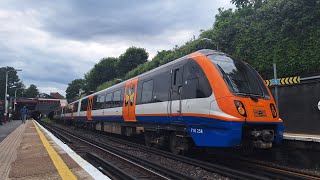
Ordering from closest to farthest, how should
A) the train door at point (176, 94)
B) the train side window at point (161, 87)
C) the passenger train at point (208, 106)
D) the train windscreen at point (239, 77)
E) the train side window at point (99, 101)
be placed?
the passenger train at point (208, 106)
the train windscreen at point (239, 77)
the train door at point (176, 94)
the train side window at point (161, 87)
the train side window at point (99, 101)

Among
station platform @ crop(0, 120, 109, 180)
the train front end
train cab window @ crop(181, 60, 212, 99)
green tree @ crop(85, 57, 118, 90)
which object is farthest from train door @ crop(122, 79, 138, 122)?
green tree @ crop(85, 57, 118, 90)

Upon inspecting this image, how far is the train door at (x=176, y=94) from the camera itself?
1080 centimetres

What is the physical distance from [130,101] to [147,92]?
2.11 meters

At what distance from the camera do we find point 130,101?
1555cm

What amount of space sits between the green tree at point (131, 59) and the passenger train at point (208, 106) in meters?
54.2

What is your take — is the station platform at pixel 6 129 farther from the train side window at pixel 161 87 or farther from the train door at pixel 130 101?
the train side window at pixel 161 87

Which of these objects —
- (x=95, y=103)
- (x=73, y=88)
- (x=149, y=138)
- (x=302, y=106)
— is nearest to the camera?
(x=149, y=138)

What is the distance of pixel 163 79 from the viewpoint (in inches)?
485

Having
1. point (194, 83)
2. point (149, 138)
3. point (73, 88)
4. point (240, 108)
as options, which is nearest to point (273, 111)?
point (240, 108)

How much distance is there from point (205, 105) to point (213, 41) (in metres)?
15.1

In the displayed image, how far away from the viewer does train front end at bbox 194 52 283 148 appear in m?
8.74

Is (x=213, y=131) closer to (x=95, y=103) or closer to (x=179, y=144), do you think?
(x=179, y=144)

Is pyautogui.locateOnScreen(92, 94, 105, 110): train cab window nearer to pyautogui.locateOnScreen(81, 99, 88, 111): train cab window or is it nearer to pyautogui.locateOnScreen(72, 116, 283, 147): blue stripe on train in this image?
pyautogui.locateOnScreen(81, 99, 88, 111): train cab window

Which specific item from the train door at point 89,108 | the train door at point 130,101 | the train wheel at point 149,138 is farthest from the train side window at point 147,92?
the train door at point 89,108
